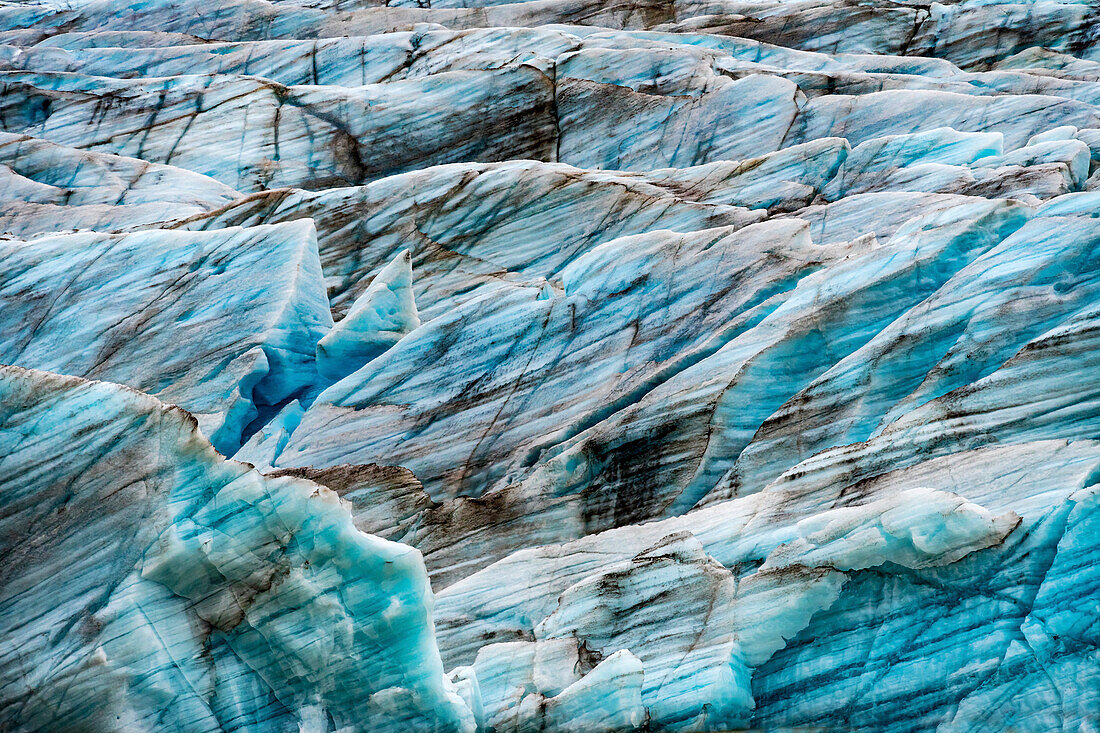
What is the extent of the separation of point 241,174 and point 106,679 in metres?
22.1

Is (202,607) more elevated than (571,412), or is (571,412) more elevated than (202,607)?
(202,607)

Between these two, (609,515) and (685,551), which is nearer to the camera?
(685,551)

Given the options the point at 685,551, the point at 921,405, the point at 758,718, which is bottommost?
the point at 758,718

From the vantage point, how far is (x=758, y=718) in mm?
12945

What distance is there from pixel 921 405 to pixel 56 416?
1447 cm

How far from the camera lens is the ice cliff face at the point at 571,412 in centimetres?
1296

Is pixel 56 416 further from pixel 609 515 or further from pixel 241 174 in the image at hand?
pixel 241 174

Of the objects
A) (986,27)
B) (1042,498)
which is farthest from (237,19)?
(1042,498)

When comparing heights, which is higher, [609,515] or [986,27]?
[986,27]

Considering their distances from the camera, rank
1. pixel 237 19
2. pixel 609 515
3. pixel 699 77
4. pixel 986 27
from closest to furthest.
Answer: pixel 609 515 < pixel 699 77 < pixel 986 27 < pixel 237 19

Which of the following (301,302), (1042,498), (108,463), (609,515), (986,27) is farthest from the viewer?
(986,27)

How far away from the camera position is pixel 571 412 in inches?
738

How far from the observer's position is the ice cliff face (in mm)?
12961

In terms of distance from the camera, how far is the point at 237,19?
43562mm
